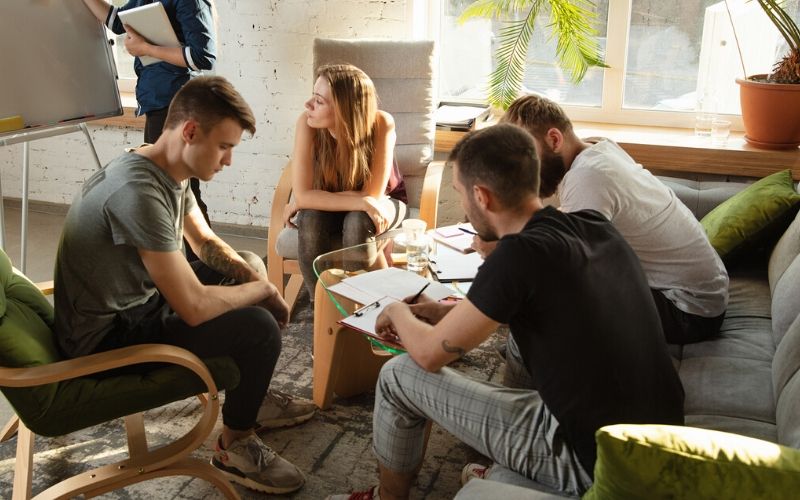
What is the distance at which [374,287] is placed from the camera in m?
2.14

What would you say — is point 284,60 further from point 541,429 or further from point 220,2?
point 541,429

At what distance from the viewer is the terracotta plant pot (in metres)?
3.08

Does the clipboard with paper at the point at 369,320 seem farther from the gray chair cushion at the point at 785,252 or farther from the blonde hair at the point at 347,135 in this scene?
the gray chair cushion at the point at 785,252

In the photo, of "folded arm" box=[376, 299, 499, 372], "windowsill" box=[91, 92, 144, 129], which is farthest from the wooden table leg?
"windowsill" box=[91, 92, 144, 129]

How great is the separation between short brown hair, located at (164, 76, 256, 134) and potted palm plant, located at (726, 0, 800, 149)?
210 cm

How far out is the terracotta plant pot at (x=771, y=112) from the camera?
3082mm

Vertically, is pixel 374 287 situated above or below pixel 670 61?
below

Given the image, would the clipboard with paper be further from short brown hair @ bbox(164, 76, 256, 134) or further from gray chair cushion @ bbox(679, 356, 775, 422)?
gray chair cushion @ bbox(679, 356, 775, 422)

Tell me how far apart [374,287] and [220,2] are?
2.28 m

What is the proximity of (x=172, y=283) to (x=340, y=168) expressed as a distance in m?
1.23

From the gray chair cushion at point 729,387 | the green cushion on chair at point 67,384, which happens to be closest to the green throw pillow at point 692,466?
the gray chair cushion at point 729,387

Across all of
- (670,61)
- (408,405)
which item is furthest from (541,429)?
(670,61)

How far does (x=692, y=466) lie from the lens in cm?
109

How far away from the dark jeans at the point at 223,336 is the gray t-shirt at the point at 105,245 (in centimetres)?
6
